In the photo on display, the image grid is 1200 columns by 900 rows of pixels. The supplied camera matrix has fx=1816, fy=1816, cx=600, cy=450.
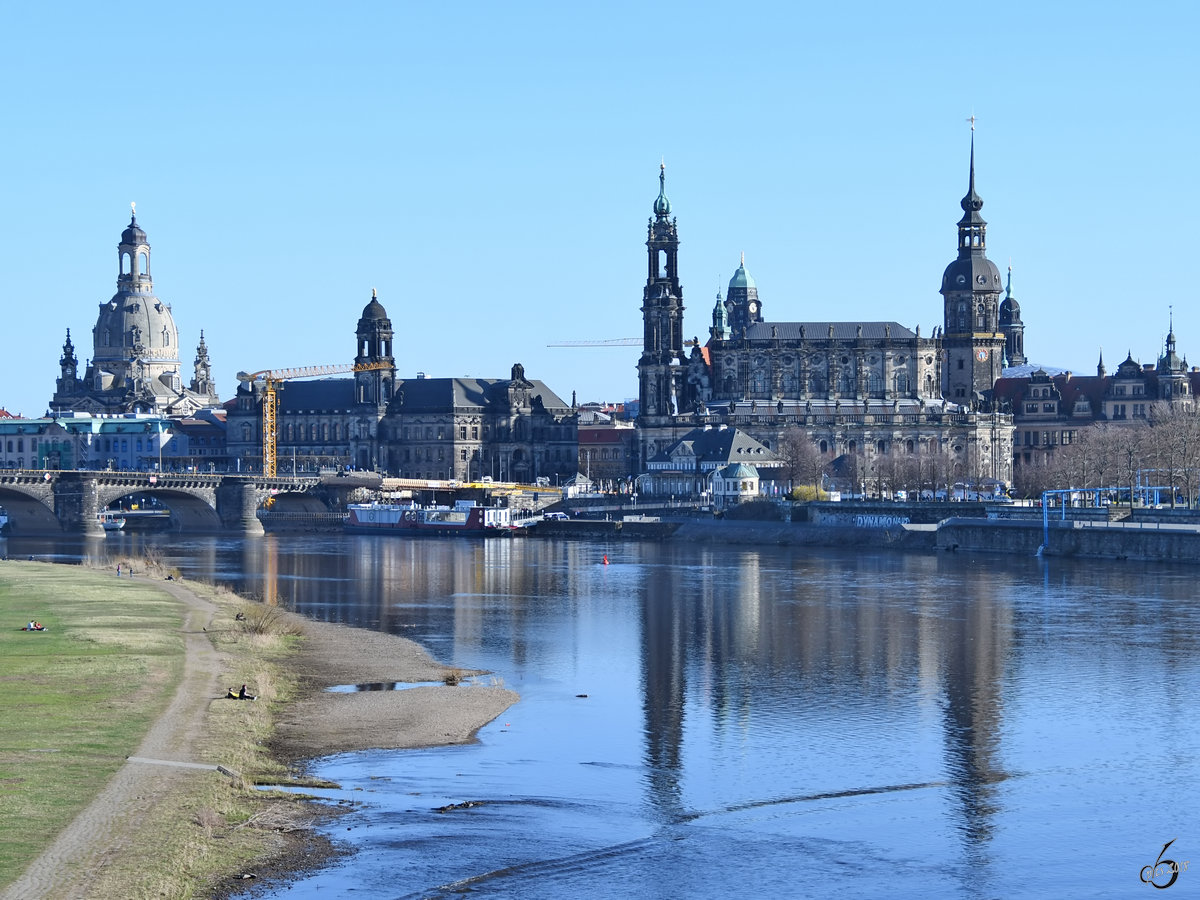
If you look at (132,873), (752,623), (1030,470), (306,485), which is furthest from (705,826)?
(306,485)

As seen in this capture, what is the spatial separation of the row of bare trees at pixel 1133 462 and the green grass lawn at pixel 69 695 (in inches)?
3262

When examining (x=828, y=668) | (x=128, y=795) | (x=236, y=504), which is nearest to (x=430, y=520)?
(x=236, y=504)

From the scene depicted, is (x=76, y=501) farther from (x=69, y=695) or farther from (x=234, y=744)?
(x=234, y=744)

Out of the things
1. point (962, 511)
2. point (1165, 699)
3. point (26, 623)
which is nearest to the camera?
point (1165, 699)

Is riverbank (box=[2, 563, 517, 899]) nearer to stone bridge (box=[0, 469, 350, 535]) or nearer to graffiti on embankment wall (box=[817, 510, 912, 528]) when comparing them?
graffiti on embankment wall (box=[817, 510, 912, 528])

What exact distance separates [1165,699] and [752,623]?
2362cm

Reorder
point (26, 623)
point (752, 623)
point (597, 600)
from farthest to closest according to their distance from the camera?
point (597, 600)
point (752, 623)
point (26, 623)

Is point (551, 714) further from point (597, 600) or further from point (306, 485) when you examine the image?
point (306, 485)

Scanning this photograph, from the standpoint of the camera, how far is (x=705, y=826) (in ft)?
117

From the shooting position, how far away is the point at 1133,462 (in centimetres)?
14825

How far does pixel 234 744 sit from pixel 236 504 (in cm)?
13219

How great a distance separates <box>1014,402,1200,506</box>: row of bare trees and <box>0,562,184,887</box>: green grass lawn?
8287 centimetres
